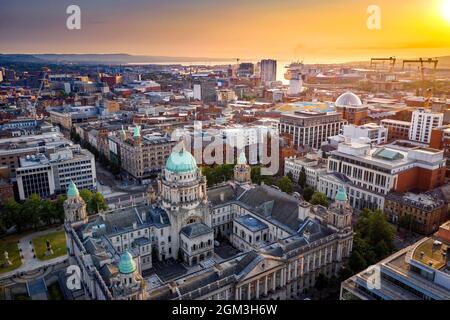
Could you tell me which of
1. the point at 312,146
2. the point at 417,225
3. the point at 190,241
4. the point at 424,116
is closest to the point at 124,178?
the point at 190,241

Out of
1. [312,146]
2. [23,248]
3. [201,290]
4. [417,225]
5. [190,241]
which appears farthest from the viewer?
[312,146]

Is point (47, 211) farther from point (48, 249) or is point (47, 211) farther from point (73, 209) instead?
point (73, 209)

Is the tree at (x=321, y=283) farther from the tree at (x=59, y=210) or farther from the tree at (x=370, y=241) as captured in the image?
the tree at (x=59, y=210)

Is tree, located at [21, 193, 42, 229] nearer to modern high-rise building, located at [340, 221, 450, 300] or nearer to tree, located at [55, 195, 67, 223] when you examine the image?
tree, located at [55, 195, 67, 223]

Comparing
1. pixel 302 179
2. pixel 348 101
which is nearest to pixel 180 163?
pixel 302 179

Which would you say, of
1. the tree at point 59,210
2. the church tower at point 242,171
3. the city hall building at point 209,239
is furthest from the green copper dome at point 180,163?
the tree at point 59,210
